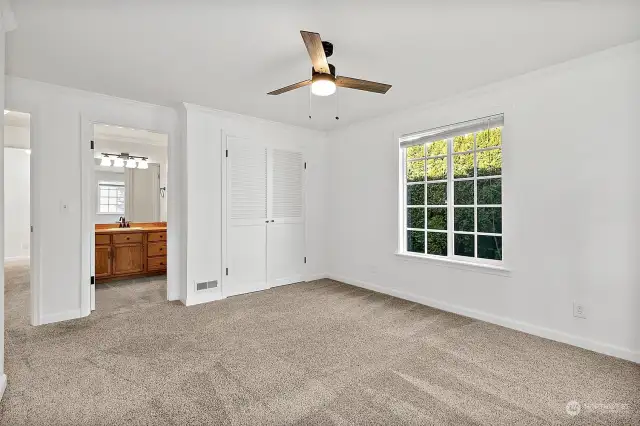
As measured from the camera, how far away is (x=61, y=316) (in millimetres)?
3221

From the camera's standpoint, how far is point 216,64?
2.71m

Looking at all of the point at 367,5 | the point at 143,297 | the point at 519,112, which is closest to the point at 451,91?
the point at 519,112

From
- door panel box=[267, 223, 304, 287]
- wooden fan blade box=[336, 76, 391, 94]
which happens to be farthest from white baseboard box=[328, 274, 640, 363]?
wooden fan blade box=[336, 76, 391, 94]

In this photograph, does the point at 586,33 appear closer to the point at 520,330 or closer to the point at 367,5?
the point at 367,5

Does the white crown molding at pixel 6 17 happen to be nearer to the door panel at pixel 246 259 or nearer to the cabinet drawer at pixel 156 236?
the door panel at pixel 246 259

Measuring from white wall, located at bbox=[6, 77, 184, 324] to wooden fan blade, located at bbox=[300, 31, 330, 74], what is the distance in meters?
2.61

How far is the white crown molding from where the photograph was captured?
6.03 ft

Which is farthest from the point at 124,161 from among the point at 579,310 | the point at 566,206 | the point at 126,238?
the point at 579,310

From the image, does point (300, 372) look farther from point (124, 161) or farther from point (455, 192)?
point (124, 161)

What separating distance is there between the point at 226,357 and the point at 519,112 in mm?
3285

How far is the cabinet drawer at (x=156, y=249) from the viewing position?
17.3 feet

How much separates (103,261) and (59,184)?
2.02 meters

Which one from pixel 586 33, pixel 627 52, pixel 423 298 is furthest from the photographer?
pixel 423 298

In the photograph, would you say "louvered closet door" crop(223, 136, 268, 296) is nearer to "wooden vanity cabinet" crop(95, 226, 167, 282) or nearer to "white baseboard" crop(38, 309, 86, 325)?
"white baseboard" crop(38, 309, 86, 325)
